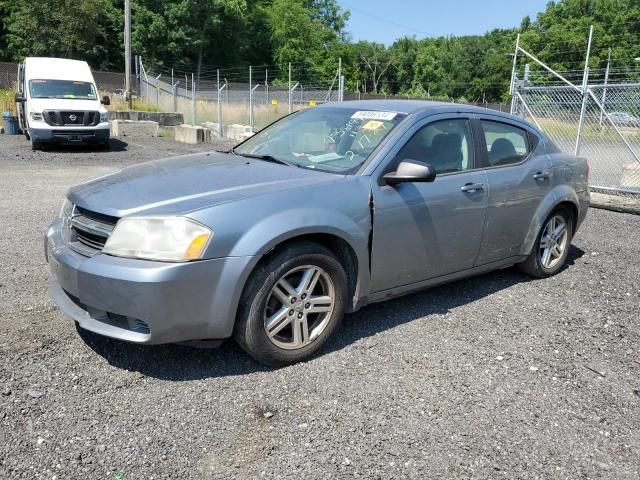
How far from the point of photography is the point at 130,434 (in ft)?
9.10

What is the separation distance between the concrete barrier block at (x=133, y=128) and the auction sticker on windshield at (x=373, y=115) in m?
17.7

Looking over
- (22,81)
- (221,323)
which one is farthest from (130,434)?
(22,81)

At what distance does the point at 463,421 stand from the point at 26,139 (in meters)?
18.6

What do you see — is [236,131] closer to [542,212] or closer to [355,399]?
[542,212]

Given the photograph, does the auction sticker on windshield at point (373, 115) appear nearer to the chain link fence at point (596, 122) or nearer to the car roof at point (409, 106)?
the car roof at point (409, 106)

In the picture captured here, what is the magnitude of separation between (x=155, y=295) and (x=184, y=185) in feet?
2.71

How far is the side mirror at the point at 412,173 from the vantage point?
371cm

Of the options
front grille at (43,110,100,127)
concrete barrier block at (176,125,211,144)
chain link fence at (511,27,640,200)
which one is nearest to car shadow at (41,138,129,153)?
front grille at (43,110,100,127)

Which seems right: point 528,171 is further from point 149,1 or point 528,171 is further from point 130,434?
point 149,1

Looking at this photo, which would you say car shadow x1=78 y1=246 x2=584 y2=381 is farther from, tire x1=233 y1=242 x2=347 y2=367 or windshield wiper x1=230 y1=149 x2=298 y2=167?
windshield wiper x1=230 y1=149 x2=298 y2=167

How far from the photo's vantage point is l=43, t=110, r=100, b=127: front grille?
1486cm

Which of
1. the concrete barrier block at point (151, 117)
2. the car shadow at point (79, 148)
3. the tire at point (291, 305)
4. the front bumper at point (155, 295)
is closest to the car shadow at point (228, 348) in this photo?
the tire at point (291, 305)

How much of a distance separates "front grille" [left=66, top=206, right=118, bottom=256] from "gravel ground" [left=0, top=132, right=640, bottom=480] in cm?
71

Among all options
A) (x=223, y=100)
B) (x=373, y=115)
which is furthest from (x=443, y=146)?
(x=223, y=100)
